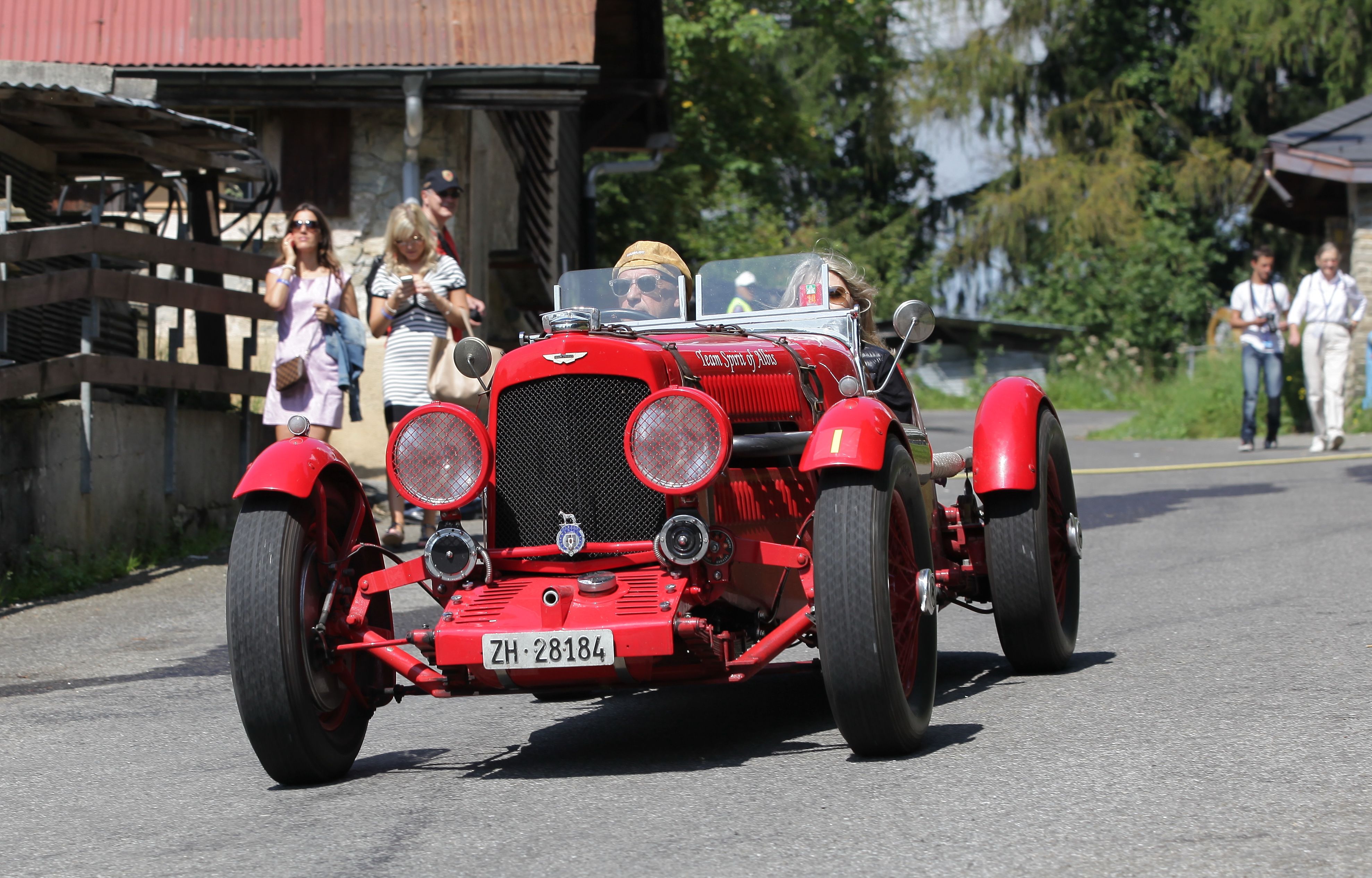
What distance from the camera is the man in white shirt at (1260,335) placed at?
595 inches

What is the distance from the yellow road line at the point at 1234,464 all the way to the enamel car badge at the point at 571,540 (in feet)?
32.4

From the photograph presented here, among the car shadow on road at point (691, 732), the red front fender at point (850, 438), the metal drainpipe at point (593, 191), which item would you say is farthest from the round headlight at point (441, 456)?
the metal drainpipe at point (593, 191)

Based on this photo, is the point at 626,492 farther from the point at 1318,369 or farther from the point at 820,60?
the point at 820,60

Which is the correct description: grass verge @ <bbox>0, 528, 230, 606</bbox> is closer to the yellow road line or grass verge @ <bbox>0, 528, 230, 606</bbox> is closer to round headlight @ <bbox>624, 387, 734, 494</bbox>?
round headlight @ <bbox>624, 387, 734, 494</bbox>

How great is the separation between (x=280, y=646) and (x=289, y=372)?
5004 mm

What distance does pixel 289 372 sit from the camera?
9102 mm

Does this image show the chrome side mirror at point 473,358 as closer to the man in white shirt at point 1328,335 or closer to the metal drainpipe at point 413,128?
the metal drainpipe at point 413,128

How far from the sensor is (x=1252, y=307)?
1512 centimetres

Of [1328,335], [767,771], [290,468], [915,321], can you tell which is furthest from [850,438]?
[1328,335]

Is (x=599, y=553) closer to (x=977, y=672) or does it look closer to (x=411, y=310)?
(x=977, y=672)

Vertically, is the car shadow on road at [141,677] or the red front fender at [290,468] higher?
the red front fender at [290,468]

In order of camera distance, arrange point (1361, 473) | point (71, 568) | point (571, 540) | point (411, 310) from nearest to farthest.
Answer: point (571, 540), point (71, 568), point (411, 310), point (1361, 473)

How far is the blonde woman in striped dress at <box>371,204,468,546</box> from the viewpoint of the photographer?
9125mm

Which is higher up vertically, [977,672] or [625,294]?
[625,294]
